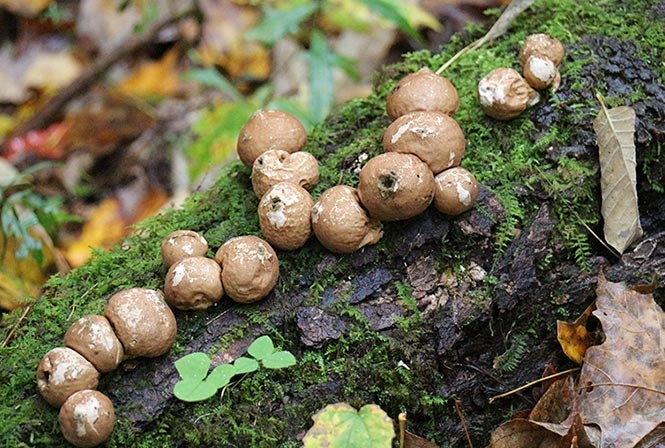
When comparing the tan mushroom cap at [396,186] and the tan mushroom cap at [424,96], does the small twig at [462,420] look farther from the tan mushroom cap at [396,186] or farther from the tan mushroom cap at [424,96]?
the tan mushroom cap at [424,96]

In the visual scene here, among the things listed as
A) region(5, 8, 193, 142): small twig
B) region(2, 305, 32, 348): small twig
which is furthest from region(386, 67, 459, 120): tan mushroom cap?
region(5, 8, 193, 142): small twig

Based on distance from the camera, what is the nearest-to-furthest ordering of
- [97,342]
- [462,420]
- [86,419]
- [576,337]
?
1. [86,419]
2. [97,342]
3. [462,420]
4. [576,337]

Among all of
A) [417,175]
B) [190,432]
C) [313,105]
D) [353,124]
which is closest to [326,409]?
[190,432]

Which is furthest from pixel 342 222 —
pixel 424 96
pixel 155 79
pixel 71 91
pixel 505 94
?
pixel 155 79

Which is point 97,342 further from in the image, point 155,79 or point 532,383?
point 155,79

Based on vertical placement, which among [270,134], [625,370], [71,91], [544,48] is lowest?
[625,370]

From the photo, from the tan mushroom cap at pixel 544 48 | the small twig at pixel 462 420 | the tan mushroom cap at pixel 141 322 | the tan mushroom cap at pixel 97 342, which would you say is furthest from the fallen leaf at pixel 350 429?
the tan mushroom cap at pixel 544 48

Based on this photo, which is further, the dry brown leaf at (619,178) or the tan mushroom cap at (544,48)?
the tan mushroom cap at (544,48)

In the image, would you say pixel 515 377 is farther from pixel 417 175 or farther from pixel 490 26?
pixel 490 26
